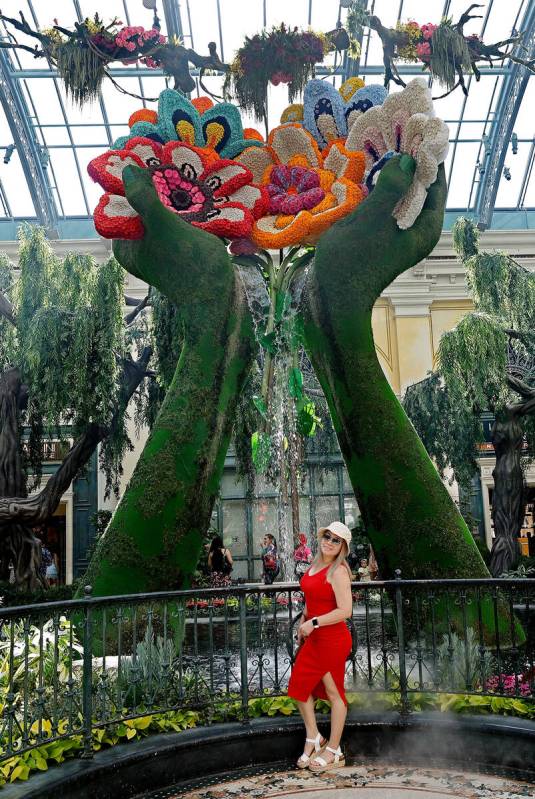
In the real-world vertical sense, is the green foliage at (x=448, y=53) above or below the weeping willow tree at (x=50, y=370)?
above

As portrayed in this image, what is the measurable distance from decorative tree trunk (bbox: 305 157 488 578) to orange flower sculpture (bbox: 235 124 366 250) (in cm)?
25

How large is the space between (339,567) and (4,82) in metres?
18.3

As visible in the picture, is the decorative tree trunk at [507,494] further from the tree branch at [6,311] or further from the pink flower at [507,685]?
the pink flower at [507,685]

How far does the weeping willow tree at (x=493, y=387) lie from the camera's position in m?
13.0

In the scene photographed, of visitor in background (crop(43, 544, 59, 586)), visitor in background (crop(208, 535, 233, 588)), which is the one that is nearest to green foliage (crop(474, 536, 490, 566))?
visitor in background (crop(208, 535, 233, 588))

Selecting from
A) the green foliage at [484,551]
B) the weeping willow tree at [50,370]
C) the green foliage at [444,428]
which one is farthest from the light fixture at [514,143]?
the weeping willow tree at [50,370]

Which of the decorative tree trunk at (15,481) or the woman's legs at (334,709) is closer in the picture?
the woman's legs at (334,709)

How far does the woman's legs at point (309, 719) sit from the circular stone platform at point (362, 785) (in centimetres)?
14

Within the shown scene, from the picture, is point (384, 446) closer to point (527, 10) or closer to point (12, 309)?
point (12, 309)

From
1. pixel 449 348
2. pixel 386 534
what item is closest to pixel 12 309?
pixel 449 348

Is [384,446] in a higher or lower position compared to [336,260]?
lower

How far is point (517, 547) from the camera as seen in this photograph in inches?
556

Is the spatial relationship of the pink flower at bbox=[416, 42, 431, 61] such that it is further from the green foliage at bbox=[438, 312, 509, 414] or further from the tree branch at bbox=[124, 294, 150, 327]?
the tree branch at bbox=[124, 294, 150, 327]

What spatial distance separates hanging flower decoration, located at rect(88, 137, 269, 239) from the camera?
7098 mm
